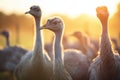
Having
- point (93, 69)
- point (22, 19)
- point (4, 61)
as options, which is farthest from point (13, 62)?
point (22, 19)

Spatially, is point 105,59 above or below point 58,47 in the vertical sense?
below

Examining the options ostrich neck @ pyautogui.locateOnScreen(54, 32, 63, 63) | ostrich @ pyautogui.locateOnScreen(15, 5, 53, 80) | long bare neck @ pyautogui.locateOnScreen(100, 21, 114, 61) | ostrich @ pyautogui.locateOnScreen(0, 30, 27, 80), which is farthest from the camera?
ostrich @ pyautogui.locateOnScreen(0, 30, 27, 80)

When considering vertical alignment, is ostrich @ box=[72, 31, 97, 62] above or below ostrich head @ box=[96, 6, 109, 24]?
below

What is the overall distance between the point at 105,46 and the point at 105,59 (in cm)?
30

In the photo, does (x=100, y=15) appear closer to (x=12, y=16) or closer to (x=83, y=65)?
(x=83, y=65)

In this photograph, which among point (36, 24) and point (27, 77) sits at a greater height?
point (36, 24)

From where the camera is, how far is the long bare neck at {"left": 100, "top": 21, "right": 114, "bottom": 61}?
32.9ft

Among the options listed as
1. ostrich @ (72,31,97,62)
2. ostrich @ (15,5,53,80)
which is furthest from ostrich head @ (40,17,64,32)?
ostrich @ (72,31,97,62)

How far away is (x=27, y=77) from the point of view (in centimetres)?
1202

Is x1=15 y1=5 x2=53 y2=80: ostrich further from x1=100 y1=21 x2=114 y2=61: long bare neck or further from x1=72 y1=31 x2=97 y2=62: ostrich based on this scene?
x1=72 y1=31 x2=97 y2=62: ostrich

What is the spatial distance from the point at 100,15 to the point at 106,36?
450mm

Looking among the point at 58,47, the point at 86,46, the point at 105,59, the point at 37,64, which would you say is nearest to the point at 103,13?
the point at 105,59

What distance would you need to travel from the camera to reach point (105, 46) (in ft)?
32.9

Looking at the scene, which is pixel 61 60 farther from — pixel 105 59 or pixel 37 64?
pixel 37 64
